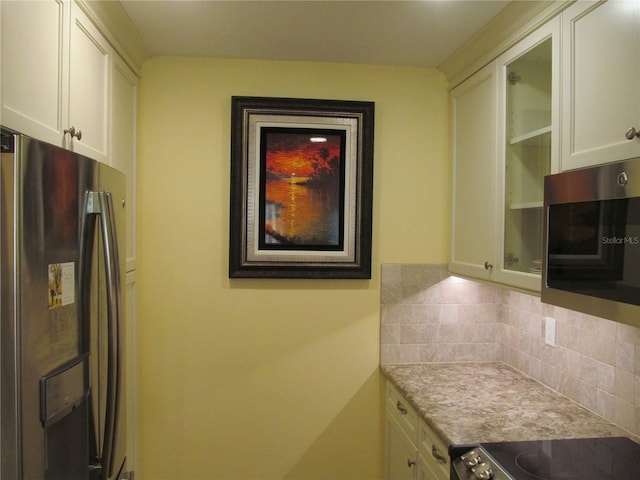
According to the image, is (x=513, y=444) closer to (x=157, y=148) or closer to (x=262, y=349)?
(x=262, y=349)

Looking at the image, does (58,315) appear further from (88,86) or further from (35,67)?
(88,86)

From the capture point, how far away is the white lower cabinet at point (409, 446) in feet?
5.49

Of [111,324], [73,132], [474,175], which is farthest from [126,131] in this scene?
[474,175]

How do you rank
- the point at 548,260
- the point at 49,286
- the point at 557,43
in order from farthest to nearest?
1. the point at 557,43
2. the point at 548,260
3. the point at 49,286

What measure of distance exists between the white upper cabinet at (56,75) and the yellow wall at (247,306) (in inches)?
22.4

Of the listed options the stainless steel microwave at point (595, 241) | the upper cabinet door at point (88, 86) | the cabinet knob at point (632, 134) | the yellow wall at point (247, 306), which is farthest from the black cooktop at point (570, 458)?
the upper cabinet door at point (88, 86)

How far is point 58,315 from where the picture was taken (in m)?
1.14

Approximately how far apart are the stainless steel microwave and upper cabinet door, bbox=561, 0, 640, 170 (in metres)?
0.13

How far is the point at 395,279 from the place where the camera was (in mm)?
2516

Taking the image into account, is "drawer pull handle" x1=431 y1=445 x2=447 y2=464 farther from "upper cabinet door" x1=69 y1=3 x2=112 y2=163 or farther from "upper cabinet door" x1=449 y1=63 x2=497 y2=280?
"upper cabinet door" x1=69 y1=3 x2=112 y2=163

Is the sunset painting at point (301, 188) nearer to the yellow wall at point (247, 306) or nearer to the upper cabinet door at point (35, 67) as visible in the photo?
the yellow wall at point (247, 306)

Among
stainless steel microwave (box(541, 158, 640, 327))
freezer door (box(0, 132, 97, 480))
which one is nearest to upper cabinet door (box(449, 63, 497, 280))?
stainless steel microwave (box(541, 158, 640, 327))

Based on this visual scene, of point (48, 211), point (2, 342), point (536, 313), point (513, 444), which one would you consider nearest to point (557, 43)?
point (536, 313)

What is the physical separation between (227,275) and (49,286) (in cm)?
134
